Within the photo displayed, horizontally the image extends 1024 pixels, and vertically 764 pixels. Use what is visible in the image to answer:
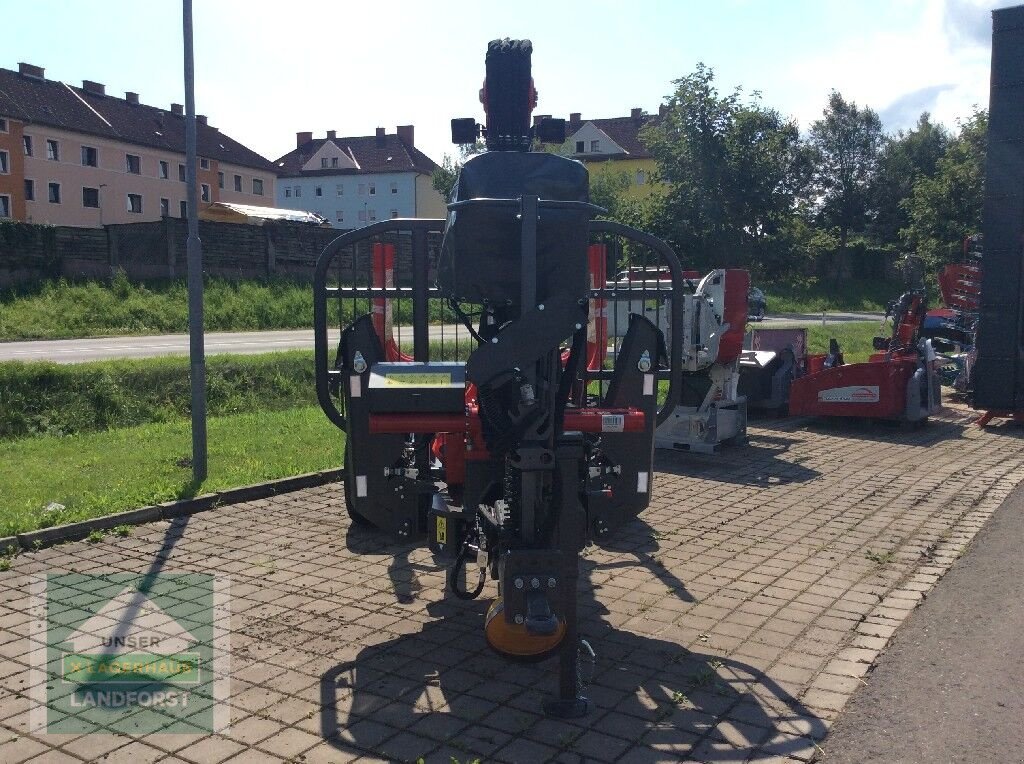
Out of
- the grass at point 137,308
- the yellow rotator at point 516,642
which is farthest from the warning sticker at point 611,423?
the grass at point 137,308

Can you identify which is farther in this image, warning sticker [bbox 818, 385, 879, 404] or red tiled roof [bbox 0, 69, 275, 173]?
red tiled roof [bbox 0, 69, 275, 173]

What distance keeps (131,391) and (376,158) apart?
68.6 meters

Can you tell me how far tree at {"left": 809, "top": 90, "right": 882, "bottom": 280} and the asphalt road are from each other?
6261 cm

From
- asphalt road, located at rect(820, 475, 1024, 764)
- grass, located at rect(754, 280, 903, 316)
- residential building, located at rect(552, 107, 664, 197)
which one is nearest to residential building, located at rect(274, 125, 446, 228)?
residential building, located at rect(552, 107, 664, 197)

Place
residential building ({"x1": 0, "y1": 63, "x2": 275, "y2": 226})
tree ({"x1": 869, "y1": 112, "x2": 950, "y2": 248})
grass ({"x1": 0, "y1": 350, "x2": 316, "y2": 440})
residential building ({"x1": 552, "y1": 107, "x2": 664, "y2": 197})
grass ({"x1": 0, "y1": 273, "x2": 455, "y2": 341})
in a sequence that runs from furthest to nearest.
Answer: residential building ({"x1": 552, "y1": 107, "x2": 664, "y2": 197})
tree ({"x1": 869, "y1": 112, "x2": 950, "y2": 248})
residential building ({"x1": 0, "y1": 63, "x2": 275, "y2": 226})
grass ({"x1": 0, "y1": 273, "x2": 455, "y2": 341})
grass ({"x1": 0, "y1": 350, "x2": 316, "y2": 440})

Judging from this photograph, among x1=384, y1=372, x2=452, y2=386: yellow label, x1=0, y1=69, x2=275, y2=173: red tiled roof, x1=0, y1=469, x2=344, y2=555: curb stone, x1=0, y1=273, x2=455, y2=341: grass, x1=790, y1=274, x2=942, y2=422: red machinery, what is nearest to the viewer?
x1=384, y1=372, x2=452, y2=386: yellow label

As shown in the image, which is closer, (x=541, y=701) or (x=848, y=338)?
(x=541, y=701)

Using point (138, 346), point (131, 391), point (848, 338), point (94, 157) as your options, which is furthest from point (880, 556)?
point (94, 157)

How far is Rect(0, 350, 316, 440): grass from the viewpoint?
11328mm

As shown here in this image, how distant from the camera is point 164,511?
7387 millimetres

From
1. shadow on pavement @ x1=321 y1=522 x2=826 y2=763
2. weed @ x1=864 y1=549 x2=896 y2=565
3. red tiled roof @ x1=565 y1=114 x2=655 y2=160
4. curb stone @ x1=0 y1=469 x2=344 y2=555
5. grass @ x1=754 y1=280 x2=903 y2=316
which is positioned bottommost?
weed @ x1=864 y1=549 x2=896 y2=565

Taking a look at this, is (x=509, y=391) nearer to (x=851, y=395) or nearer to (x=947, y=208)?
(x=851, y=395)

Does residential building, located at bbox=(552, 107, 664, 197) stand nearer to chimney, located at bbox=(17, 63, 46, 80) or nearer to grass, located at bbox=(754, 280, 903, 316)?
grass, located at bbox=(754, 280, 903, 316)

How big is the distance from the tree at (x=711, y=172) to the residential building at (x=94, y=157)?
88.8 ft
